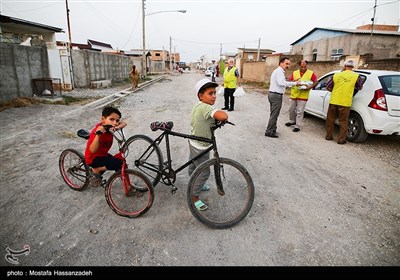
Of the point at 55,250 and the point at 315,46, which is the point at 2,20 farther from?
the point at 315,46

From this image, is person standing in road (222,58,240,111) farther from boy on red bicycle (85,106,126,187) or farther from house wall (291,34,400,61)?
house wall (291,34,400,61)

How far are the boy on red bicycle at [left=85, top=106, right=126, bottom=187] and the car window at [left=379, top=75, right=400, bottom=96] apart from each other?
17.6ft

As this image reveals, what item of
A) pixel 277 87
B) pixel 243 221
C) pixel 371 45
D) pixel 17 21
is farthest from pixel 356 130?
pixel 17 21

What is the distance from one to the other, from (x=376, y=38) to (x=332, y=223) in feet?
80.5

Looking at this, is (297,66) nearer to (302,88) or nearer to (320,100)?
(320,100)

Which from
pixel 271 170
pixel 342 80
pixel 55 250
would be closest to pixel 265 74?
pixel 342 80

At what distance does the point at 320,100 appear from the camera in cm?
642

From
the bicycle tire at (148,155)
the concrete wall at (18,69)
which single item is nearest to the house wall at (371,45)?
the bicycle tire at (148,155)

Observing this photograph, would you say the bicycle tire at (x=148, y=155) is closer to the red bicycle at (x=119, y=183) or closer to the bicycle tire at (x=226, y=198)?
the red bicycle at (x=119, y=183)

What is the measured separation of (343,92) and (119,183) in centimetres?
503

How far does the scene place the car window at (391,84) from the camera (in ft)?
15.6

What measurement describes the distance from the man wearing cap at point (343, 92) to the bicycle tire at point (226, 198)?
11.6 ft

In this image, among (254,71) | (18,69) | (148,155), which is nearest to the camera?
(148,155)

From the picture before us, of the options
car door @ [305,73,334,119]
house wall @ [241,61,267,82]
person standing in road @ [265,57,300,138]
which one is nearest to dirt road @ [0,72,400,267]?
person standing in road @ [265,57,300,138]
